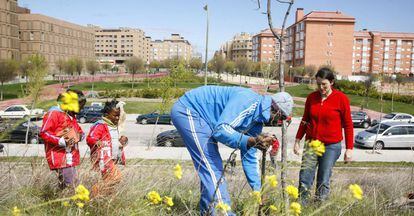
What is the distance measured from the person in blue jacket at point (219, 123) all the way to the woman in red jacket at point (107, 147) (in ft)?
2.45

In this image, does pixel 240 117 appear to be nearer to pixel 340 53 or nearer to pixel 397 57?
pixel 340 53

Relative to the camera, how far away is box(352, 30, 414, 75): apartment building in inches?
3903

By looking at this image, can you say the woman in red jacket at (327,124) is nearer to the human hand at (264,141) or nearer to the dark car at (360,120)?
the human hand at (264,141)

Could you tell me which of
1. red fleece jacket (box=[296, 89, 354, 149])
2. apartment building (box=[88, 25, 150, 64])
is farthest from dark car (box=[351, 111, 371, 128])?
apartment building (box=[88, 25, 150, 64])

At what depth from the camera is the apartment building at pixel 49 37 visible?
85125 millimetres

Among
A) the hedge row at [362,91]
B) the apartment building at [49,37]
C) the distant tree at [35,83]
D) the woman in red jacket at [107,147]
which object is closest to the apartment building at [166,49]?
the apartment building at [49,37]

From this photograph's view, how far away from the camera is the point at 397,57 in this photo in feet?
343

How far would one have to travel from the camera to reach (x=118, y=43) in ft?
505

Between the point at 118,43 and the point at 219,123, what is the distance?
158395mm

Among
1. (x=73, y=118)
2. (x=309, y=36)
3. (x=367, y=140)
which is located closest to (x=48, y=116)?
(x=73, y=118)

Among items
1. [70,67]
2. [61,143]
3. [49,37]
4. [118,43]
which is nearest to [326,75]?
[61,143]

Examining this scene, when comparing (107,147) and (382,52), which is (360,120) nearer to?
(107,147)

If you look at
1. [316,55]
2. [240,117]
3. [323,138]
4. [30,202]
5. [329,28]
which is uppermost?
[329,28]

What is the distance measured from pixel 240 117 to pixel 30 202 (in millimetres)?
1865
